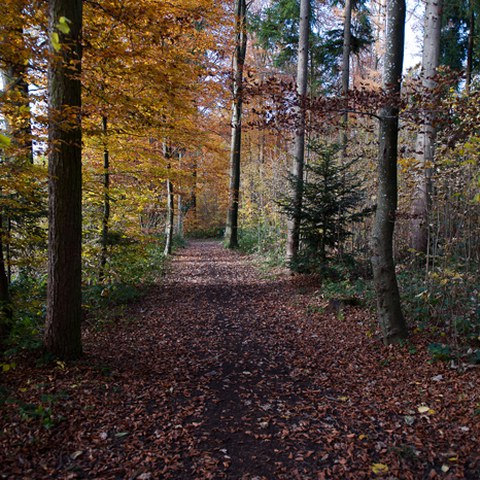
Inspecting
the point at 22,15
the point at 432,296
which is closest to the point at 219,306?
the point at 432,296

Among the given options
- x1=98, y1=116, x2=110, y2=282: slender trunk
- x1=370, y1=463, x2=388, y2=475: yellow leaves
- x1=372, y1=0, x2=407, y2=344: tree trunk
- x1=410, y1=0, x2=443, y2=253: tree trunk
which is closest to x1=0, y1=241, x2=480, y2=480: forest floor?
x1=370, y1=463, x2=388, y2=475: yellow leaves

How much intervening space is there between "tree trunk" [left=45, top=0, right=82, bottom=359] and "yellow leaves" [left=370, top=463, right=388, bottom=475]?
3584 mm

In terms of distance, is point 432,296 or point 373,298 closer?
point 432,296

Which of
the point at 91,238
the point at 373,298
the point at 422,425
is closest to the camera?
the point at 422,425

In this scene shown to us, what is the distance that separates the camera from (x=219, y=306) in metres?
8.04

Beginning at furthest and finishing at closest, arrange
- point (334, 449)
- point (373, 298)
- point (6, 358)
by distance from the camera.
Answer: point (373, 298), point (6, 358), point (334, 449)

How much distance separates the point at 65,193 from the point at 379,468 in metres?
4.19

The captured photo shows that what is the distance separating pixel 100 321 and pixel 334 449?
16.5 feet

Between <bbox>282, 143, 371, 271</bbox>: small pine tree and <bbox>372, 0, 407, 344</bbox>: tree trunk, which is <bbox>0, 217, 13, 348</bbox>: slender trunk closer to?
<bbox>372, 0, 407, 344</bbox>: tree trunk

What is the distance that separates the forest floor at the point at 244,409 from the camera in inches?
115

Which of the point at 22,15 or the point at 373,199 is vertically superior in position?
the point at 22,15

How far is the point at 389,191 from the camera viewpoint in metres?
4.95

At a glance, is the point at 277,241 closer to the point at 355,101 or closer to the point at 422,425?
the point at 355,101

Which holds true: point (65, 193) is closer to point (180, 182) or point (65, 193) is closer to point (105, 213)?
point (105, 213)
